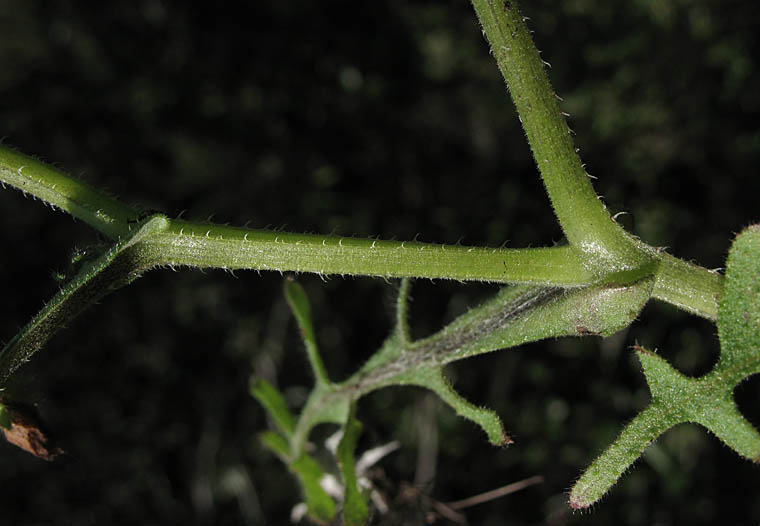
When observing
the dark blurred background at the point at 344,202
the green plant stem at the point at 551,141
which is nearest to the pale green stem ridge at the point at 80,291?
the green plant stem at the point at 551,141

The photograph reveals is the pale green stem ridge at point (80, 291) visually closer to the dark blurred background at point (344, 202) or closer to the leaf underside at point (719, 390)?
the leaf underside at point (719, 390)

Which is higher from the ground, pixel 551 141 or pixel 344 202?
pixel 344 202

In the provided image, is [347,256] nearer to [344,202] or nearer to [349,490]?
[349,490]

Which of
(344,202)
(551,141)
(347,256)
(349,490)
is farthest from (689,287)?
(344,202)

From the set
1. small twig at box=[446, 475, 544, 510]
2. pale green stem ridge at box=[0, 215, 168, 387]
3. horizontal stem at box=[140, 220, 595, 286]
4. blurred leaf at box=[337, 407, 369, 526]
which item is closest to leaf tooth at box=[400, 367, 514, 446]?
blurred leaf at box=[337, 407, 369, 526]

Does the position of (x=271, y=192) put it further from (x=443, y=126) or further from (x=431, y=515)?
(x=431, y=515)

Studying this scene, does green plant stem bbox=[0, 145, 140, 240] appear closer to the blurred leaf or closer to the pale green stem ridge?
the pale green stem ridge
